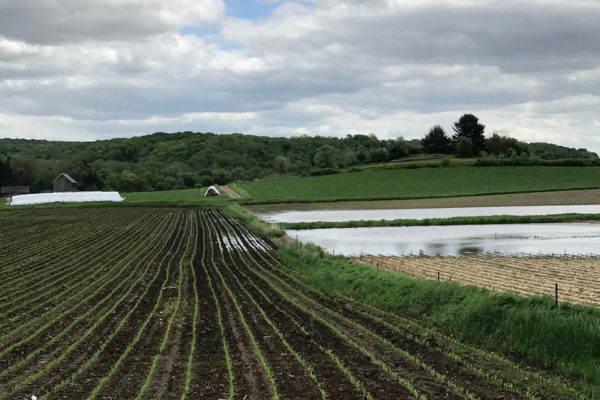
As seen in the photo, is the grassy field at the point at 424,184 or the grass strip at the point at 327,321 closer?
the grass strip at the point at 327,321

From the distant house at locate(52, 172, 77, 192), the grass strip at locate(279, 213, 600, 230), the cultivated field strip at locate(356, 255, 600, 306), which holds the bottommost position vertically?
the cultivated field strip at locate(356, 255, 600, 306)

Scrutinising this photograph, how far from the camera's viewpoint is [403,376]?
1183cm

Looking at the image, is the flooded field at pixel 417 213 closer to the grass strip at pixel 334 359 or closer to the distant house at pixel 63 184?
the grass strip at pixel 334 359

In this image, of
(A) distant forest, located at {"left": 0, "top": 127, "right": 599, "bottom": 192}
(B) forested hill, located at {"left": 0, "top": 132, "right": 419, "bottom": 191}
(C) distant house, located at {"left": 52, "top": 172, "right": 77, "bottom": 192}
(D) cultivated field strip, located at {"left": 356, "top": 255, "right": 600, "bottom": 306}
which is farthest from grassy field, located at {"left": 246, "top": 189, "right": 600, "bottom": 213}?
(C) distant house, located at {"left": 52, "top": 172, "right": 77, "bottom": 192}

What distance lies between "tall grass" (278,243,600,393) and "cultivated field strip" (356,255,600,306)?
9.42 ft

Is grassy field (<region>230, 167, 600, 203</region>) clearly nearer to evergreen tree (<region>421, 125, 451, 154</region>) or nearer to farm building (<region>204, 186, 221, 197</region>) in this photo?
farm building (<region>204, 186, 221, 197</region>)

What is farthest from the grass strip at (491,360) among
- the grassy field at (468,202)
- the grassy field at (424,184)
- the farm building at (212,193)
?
the farm building at (212,193)

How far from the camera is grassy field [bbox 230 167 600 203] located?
8544cm

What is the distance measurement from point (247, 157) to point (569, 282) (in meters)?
176

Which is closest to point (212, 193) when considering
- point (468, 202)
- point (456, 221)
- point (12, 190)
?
point (468, 202)

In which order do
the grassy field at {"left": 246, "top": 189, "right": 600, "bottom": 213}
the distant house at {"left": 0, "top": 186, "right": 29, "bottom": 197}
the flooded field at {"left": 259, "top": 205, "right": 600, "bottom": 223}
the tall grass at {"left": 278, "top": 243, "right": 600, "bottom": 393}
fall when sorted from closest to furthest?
the tall grass at {"left": 278, "top": 243, "right": 600, "bottom": 393} → the flooded field at {"left": 259, "top": 205, "right": 600, "bottom": 223} → the grassy field at {"left": 246, "top": 189, "right": 600, "bottom": 213} → the distant house at {"left": 0, "top": 186, "right": 29, "bottom": 197}

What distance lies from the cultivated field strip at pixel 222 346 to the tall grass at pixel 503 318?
703 millimetres

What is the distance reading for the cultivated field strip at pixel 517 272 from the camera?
67.3ft

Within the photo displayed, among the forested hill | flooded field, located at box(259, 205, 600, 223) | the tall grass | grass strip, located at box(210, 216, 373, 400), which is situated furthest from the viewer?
the forested hill
